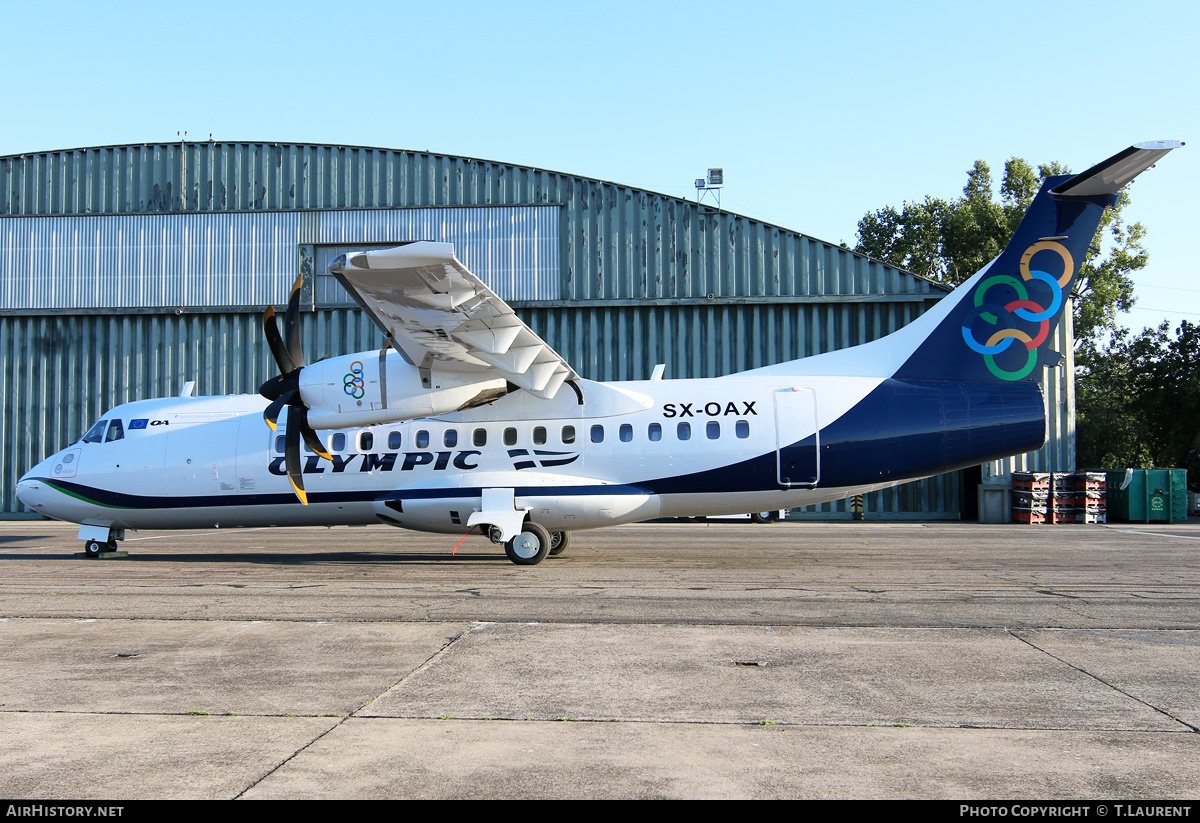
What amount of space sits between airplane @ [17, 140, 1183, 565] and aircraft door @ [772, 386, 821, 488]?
37 mm

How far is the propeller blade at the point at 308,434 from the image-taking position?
15281mm

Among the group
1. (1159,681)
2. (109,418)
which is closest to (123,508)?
(109,418)

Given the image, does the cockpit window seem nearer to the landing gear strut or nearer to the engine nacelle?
the landing gear strut

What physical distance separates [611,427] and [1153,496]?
22.9 m

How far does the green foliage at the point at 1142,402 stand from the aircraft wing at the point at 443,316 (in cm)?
3960

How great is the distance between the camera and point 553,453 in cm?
1617

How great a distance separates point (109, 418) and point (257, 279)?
1464 centimetres

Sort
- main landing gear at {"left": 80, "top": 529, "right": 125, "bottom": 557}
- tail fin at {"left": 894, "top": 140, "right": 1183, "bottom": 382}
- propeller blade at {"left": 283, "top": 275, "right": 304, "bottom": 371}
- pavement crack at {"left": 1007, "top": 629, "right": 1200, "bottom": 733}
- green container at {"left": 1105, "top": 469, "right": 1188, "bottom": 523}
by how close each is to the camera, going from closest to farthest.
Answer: pavement crack at {"left": 1007, "top": 629, "right": 1200, "bottom": 733} < propeller blade at {"left": 283, "top": 275, "right": 304, "bottom": 371} < tail fin at {"left": 894, "top": 140, "right": 1183, "bottom": 382} < main landing gear at {"left": 80, "top": 529, "right": 125, "bottom": 557} < green container at {"left": 1105, "top": 469, "right": 1188, "bottom": 523}

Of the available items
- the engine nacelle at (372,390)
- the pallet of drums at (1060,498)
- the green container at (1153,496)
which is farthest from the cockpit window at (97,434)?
the green container at (1153,496)

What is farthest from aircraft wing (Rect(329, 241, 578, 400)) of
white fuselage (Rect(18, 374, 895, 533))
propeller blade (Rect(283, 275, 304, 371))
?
propeller blade (Rect(283, 275, 304, 371))

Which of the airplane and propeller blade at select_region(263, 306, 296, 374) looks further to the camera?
Result: propeller blade at select_region(263, 306, 296, 374)

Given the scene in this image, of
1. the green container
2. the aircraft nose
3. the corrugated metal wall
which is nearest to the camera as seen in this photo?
the aircraft nose

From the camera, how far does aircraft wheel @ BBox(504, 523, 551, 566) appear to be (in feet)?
51.8
